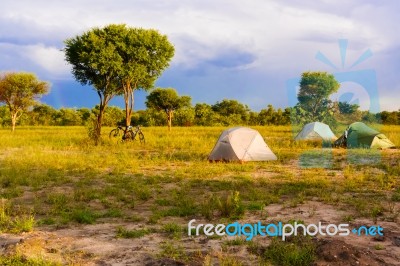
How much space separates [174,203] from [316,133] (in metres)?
16.4

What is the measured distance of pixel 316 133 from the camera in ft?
78.8

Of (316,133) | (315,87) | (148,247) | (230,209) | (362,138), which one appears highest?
(315,87)

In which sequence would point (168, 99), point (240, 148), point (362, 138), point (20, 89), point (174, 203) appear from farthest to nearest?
point (168, 99) < point (20, 89) < point (362, 138) < point (240, 148) < point (174, 203)

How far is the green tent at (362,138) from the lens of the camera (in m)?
20.4

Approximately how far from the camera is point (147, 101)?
53.4 m

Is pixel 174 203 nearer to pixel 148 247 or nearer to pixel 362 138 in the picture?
pixel 148 247

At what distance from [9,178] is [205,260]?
8.80m

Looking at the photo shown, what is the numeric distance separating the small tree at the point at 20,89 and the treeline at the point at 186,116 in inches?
667

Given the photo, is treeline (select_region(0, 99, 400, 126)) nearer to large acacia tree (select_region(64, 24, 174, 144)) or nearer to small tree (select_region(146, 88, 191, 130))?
small tree (select_region(146, 88, 191, 130))

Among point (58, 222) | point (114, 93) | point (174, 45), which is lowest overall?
point (58, 222)

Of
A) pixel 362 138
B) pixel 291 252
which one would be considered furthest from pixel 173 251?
pixel 362 138

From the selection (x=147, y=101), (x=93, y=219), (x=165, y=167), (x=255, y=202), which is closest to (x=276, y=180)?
(x=255, y=202)

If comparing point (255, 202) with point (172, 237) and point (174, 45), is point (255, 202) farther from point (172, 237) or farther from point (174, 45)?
point (174, 45)

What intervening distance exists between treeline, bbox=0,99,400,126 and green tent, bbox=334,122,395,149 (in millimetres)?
36760
